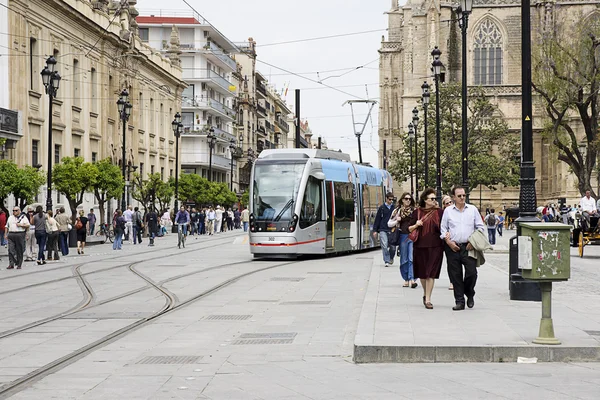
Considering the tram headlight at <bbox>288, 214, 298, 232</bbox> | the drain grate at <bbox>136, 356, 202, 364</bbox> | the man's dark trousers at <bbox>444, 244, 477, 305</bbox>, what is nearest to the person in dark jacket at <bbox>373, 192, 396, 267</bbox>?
the tram headlight at <bbox>288, 214, 298, 232</bbox>

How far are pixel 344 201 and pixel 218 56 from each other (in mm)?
59183

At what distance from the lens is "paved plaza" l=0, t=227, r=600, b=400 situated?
7.84 metres

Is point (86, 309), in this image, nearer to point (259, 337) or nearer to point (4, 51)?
point (259, 337)

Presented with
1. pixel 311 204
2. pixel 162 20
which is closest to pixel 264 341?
pixel 311 204

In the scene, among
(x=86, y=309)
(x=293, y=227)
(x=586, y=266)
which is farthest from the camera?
(x=293, y=227)

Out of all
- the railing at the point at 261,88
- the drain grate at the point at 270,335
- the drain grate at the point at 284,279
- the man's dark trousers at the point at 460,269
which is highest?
the railing at the point at 261,88

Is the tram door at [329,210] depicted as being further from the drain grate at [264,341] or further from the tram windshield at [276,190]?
the drain grate at [264,341]

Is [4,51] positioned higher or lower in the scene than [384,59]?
lower

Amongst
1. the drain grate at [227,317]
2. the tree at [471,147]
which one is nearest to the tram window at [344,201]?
the drain grate at [227,317]

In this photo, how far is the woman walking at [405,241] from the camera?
1684cm

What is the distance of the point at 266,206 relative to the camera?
2673cm

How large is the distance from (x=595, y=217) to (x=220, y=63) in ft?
212

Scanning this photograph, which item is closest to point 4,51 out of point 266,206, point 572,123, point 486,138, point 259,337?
point 266,206

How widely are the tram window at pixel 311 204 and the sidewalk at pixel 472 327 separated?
9.85 meters
